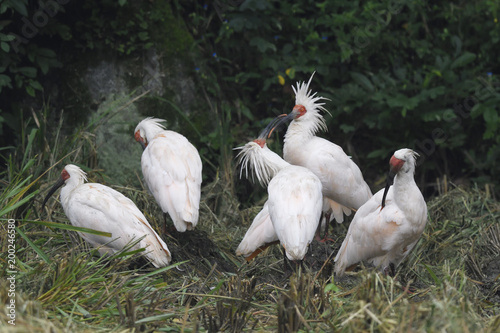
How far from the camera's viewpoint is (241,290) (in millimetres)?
3848

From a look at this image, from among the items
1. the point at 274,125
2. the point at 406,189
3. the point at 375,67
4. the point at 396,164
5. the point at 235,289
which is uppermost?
the point at 396,164

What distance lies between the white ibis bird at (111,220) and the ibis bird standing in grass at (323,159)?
1.58 meters

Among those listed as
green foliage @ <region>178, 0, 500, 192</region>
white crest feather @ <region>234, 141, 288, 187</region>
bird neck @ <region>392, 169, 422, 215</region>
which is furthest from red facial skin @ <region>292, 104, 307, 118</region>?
bird neck @ <region>392, 169, 422, 215</region>

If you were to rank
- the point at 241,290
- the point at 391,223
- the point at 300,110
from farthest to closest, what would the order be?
the point at 300,110
the point at 391,223
the point at 241,290

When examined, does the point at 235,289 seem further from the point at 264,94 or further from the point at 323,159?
the point at 264,94

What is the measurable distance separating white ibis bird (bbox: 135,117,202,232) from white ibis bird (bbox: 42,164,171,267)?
283 mm

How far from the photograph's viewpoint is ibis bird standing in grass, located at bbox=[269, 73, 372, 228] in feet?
18.9

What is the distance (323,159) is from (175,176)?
1.29 m

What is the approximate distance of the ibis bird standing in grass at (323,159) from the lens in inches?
227

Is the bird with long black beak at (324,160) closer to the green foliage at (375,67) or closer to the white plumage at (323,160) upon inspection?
the white plumage at (323,160)

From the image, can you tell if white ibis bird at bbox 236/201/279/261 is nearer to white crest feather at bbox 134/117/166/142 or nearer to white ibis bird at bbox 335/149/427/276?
white ibis bird at bbox 335/149/427/276

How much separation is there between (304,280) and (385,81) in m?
4.22

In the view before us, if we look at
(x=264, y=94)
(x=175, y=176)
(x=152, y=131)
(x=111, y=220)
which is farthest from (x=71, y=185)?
(x=264, y=94)

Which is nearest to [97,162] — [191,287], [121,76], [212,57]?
[121,76]
